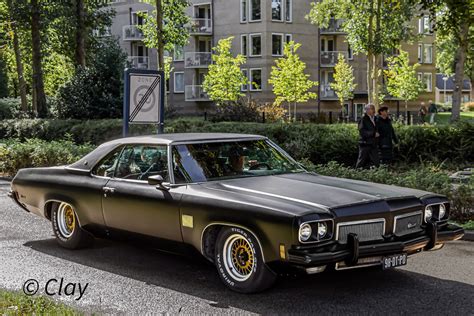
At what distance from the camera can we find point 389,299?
20.2 feet

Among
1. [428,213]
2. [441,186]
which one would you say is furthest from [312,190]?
[441,186]

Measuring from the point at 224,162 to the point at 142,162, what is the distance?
0.98m

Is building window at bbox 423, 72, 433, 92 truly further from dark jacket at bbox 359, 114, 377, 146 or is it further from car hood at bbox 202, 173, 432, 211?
car hood at bbox 202, 173, 432, 211

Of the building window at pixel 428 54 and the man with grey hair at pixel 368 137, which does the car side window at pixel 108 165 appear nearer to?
the man with grey hair at pixel 368 137

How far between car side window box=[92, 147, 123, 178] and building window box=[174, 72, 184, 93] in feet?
168

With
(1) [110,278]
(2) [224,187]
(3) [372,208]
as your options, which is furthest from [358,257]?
(1) [110,278]

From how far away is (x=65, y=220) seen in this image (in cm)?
855

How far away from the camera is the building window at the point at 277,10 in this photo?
54.4 metres

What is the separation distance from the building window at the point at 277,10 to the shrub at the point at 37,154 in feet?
124

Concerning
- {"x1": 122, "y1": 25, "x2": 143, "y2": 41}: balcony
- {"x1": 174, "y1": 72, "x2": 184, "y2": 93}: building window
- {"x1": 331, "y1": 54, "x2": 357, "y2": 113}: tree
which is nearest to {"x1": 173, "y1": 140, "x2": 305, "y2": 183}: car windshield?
{"x1": 331, "y1": 54, "x2": 357, "y2": 113}: tree

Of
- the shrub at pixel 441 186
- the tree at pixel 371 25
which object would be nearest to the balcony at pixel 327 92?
the tree at pixel 371 25

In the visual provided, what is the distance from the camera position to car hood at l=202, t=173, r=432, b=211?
243 inches

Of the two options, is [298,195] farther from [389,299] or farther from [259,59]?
Result: [259,59]

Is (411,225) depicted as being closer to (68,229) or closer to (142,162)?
(142,162)
